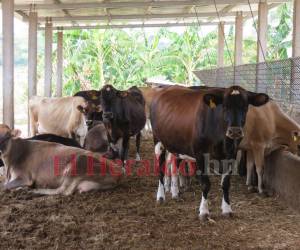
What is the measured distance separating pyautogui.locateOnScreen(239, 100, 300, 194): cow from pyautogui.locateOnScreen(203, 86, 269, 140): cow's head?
168 cm

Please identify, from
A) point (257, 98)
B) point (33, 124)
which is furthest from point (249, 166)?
point (33, 124)

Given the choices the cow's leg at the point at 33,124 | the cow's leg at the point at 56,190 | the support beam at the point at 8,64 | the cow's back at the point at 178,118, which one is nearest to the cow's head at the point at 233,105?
the cow's back at the point at 178,118

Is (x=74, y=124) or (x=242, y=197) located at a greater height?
(x=74, y=124)

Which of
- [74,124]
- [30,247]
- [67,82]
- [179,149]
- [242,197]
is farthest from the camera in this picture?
[67,82]

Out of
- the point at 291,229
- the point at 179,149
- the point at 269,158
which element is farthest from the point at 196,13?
the point at 291,229

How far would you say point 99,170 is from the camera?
21.6ft

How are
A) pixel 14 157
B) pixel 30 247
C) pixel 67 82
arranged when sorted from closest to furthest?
1. pixel 30 247
2. pixel 14 157
3. pixel 67 82

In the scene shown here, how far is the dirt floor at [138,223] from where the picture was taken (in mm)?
4448

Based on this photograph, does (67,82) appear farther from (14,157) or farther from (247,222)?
(247,222)

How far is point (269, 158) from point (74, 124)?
4992 mm

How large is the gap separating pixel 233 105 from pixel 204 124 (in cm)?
54

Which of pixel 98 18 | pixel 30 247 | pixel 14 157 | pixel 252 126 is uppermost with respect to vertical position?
pixel 98 18

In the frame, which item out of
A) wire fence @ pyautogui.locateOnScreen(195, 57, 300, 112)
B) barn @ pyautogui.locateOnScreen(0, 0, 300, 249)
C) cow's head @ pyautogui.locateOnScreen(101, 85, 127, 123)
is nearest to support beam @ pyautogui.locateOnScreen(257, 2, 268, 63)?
wire fence @ pyautogui.locateOnScreen(195, 57, 300, 112)

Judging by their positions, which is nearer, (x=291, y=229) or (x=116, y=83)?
(x=291, y=229)
